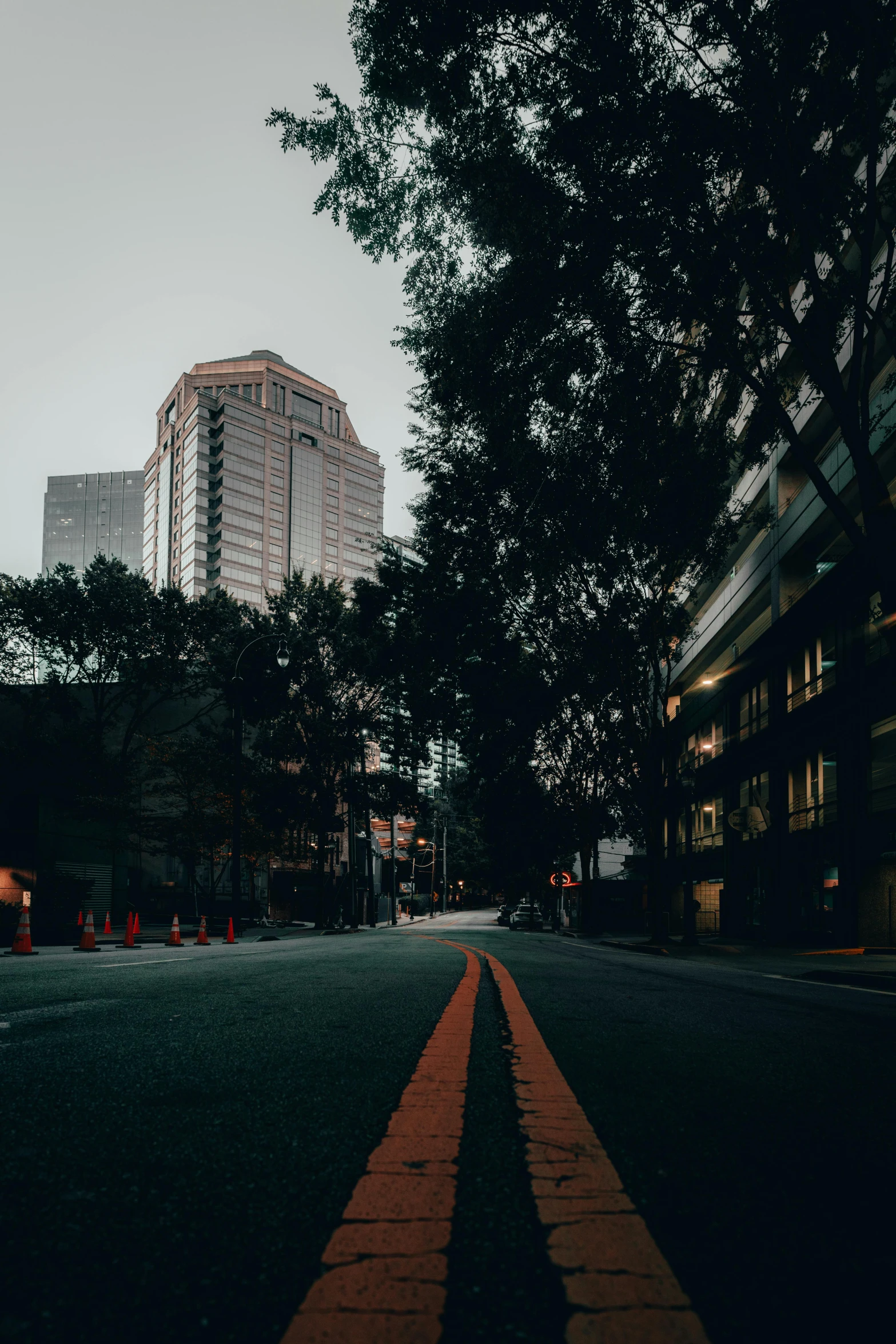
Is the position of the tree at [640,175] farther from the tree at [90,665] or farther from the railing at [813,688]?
the tree at [90,665]

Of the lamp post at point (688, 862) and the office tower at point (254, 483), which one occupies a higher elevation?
the office tower at point (254, 483)

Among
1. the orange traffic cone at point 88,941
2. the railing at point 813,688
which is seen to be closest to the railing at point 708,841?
the railing at point 813,688

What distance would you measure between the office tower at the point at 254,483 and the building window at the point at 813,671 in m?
101

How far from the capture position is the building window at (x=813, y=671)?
78.4 feet

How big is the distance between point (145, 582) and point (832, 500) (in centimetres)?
2749

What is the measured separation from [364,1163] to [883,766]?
72.1 feet

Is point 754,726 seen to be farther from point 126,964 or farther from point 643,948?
point 126,964

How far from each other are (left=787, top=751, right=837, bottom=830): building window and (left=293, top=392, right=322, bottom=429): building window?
12675 cm

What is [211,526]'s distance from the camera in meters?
129

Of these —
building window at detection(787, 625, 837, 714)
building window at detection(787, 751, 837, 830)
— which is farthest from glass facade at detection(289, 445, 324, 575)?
building window at detection(787, 751, 837, 830)

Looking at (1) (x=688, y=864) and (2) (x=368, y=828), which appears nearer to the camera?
(1) (x=688, y=864)

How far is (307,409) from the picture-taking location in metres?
145

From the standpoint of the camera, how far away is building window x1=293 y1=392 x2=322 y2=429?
470ft

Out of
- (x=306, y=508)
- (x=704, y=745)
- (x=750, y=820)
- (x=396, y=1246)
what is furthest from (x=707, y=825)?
(x=306, y=508)
